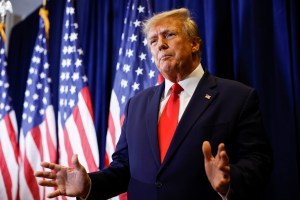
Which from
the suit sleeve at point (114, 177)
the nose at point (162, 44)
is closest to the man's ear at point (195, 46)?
the nose at point (162, 44)

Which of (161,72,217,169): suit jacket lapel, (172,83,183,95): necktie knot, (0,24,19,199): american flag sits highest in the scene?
(172,83,183,95): necktie knot

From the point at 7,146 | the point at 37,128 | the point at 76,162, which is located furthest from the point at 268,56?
the point at 7,146

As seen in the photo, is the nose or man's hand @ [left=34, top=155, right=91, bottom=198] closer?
man's hand @ [left=34, top=155, right=91, bottom=198]

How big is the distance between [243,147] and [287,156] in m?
0.53

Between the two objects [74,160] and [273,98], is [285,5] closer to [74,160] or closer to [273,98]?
[273,98]

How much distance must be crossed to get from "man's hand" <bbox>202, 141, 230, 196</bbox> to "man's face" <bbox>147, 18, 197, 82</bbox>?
1.97 ft

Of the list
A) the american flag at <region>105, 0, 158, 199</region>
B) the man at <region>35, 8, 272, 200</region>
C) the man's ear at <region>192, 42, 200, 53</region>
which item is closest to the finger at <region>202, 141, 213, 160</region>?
the man at <region>35, 8, 272, 200</region>

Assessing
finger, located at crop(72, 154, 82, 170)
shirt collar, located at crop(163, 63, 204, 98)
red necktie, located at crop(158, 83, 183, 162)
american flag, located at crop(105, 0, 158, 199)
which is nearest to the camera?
finger, located at crop(72, 154, 82, 170)

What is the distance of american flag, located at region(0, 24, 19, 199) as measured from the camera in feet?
9.11

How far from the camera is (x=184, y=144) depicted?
1240 millimetres

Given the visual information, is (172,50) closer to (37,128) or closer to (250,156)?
(250,156)

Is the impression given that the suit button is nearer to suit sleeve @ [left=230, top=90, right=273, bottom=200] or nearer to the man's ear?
suit sleeve @ [left=230, top=90, right=273, bottom=200]

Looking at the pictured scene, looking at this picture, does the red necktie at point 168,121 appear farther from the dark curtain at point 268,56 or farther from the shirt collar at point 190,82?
the dark curtain at point 268,56

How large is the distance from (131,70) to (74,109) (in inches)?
23.8
